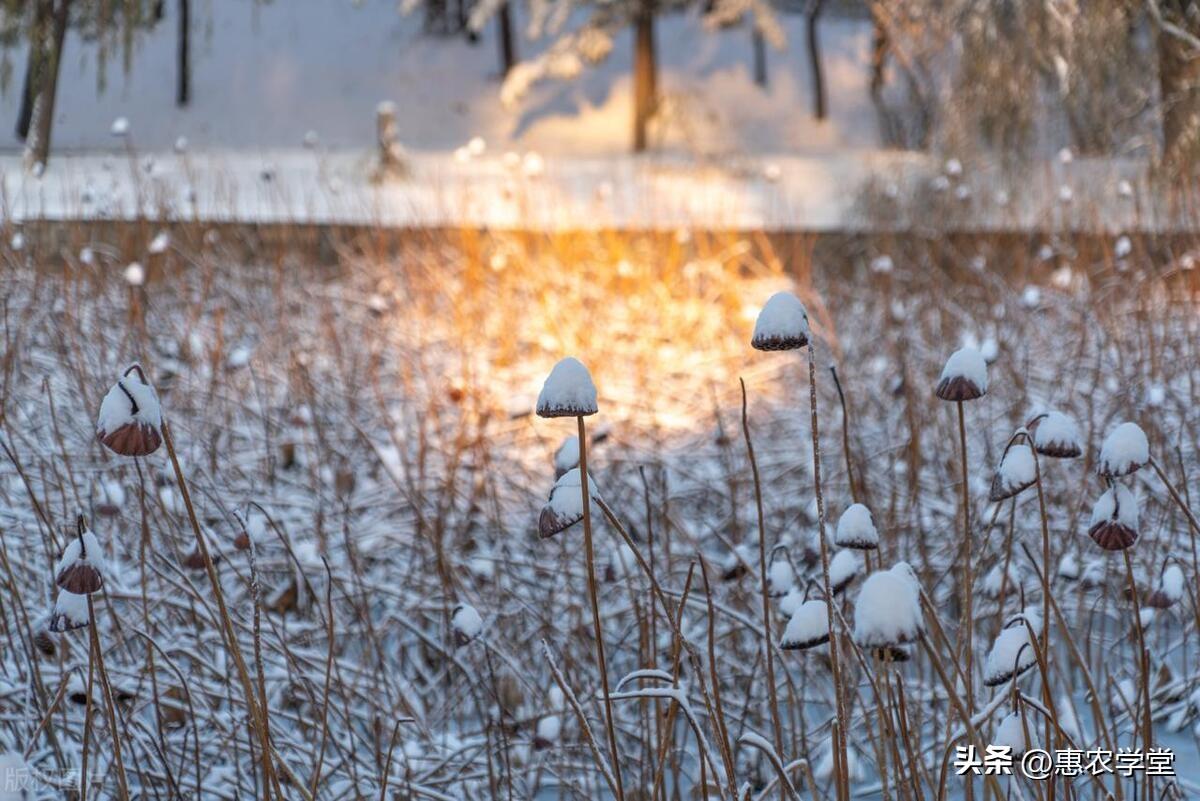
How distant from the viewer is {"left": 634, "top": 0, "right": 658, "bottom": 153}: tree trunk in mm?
12062

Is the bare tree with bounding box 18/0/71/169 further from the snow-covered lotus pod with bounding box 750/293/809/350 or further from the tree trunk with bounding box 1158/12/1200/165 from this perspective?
the snow-covered lotus pod with bounding box 750/293/809/350

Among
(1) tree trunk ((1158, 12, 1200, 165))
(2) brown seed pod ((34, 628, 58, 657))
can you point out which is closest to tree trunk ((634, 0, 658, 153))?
(1) tree trunk ((1158, 12, 1200, 165))

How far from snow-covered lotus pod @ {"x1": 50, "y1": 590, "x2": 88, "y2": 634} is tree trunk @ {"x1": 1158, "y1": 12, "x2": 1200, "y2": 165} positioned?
4710 millimetres

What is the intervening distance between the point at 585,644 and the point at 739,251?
304 cm

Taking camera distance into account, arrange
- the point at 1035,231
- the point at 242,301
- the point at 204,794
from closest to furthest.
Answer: the point at 204,794
the point at 242,301
the point at 1035,231

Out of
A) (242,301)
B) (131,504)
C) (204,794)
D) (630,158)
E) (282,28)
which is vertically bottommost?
(204,794)

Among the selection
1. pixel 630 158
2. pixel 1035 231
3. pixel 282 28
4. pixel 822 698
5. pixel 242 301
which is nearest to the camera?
pixel 822 698

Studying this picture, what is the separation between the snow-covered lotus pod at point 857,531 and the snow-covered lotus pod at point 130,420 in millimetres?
547

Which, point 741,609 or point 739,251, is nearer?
point 741,609

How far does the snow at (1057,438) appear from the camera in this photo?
1.11 m

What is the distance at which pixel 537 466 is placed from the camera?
3.55 meters

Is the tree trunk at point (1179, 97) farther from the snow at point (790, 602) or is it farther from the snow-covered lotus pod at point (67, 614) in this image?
the snow-covered lotus pod at point (67, 614)

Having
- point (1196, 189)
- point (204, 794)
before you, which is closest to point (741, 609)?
point (204, 794)

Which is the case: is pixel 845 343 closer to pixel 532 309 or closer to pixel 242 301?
pixel 532 309
